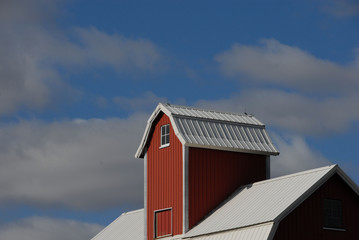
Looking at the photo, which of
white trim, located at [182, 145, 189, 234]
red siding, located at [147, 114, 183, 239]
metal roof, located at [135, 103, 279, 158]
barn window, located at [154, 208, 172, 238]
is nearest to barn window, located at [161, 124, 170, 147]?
red siding, located at [147, 114, 183, 239]

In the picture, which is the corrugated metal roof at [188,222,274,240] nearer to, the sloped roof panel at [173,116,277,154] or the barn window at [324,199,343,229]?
the barn window at [324,199,343,229]

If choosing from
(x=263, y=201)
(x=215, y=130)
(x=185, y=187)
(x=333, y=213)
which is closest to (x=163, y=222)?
(x=185, y=187)

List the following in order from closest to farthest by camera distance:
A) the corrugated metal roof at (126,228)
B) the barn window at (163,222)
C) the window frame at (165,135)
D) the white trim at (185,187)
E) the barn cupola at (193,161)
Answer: the white trim at (185,187) → the barn cupola at (193,161) → the barn window at (163,222) → the window frame at (165,135) → the corrugated metal roof at (126,228)

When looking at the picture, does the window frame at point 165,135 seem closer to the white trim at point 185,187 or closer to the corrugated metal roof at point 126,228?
the white trim at point 185,187

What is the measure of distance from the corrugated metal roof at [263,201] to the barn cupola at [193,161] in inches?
49.0

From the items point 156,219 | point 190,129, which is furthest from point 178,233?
point 190,129

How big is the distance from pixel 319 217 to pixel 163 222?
9.77 meters

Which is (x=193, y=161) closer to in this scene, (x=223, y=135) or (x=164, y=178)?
(x=164, y=178)

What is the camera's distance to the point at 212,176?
47.3 meters

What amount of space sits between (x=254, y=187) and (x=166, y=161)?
5.37 metres

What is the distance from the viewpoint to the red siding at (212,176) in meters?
46.5

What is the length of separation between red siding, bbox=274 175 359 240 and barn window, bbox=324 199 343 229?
0.23m

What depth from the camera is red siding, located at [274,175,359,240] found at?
40594 millimetres

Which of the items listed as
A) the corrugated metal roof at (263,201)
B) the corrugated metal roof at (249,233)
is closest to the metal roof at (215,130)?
the corrugated metal roof at (263,201)
